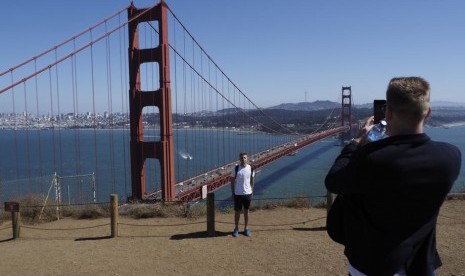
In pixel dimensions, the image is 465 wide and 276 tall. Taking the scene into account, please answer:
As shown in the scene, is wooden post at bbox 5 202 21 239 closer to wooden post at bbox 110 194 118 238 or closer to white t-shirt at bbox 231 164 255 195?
wooden post at bbox 110 194 118 238

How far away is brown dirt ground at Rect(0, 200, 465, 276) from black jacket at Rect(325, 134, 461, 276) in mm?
2930

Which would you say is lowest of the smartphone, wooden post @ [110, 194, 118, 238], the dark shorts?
wooden post @ [110, 194, 118, 238]

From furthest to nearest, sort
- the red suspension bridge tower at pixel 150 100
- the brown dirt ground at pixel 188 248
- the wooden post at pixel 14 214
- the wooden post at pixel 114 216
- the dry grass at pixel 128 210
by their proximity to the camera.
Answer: the red suspension bridge tower at pixel 150 100 < the dry grass at pixel 128 210 < the wooden post at pixel 14 214 < the wooden post at pixel 114 216 < the brown dirt ground at pixel 188 248

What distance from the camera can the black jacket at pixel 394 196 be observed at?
1.28 m

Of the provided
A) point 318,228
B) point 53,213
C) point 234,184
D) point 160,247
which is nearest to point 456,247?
point 318,228

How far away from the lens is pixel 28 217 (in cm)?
721

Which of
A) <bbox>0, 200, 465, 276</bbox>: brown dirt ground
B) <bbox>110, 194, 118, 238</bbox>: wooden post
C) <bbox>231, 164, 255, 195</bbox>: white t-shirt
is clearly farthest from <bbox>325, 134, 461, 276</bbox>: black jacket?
<bbox>110, 194, 118, 238</bbox>: wooden post

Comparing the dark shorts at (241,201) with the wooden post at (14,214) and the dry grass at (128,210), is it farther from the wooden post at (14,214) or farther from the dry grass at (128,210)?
the wooden post at (14,214)

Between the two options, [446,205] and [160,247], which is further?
[446,205]

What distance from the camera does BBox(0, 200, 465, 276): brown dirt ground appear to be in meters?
4.38

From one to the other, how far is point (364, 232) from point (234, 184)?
4417 millimetres

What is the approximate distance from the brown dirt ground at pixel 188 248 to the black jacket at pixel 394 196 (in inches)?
115

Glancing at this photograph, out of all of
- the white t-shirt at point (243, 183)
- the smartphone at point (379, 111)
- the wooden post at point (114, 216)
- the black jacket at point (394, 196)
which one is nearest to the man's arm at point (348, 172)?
the black jacket at point (394, 196)

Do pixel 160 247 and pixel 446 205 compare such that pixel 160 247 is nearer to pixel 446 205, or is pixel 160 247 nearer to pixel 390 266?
pixel 390 266
